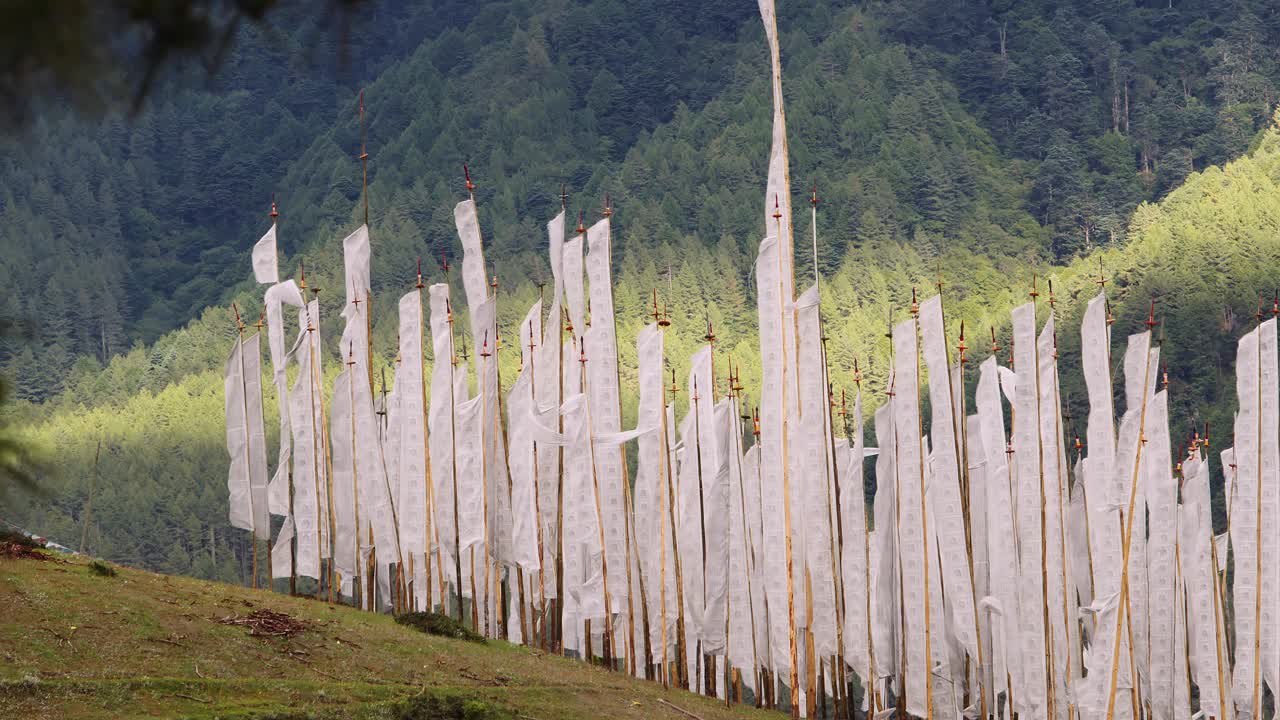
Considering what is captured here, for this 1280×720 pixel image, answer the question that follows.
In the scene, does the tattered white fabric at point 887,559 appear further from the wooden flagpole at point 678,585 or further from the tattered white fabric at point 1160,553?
the tattered white fabric at point 1160,553

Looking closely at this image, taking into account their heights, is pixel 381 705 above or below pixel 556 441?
below

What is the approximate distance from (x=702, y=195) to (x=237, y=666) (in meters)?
102

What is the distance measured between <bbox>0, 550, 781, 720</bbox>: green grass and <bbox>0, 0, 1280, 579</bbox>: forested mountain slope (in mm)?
55984

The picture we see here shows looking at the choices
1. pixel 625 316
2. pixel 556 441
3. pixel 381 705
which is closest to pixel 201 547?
pixel 625 316

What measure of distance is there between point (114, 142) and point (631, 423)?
77.1m

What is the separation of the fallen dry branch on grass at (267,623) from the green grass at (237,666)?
14cm

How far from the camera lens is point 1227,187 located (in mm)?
99625

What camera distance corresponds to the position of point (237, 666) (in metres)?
19.6

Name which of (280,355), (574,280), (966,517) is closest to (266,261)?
(280,355)

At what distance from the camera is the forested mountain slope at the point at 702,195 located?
285 feet

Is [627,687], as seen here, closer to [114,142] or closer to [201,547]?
[201,547]

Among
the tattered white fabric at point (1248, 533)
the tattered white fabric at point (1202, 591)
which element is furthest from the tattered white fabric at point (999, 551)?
the tattered white fabric at point (1248, 533)

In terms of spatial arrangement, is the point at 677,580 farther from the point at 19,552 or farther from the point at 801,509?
the point at 19,552

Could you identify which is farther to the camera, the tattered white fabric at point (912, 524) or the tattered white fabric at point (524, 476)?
the tattered white fabric at point (524, 476)
